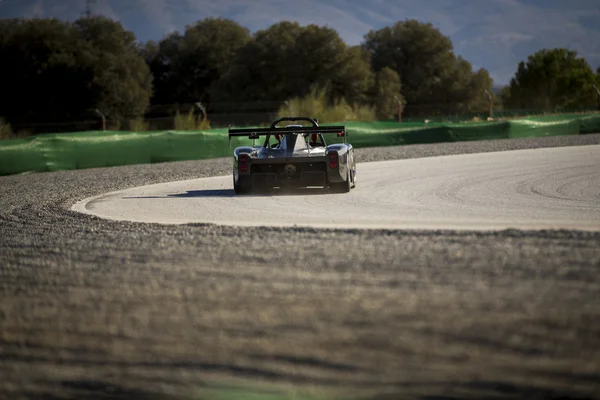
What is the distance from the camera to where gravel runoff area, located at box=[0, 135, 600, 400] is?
4105 millimetres

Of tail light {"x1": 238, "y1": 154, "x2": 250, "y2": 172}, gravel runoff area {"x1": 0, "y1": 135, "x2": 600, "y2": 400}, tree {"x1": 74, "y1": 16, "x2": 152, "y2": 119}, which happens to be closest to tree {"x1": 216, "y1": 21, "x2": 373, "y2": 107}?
tree {"x1": 74, "y1": 16, "x2": 152, "y2": 119}

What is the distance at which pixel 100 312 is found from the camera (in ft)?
18.3

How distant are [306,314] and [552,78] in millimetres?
87761

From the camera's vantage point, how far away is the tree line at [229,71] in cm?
5888

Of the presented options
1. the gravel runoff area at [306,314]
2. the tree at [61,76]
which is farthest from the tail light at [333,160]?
the tree at [61,76]

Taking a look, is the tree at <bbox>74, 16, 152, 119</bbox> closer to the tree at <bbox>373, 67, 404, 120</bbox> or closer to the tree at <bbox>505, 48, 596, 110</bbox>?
the tree at <bbox>373, 67, 404, 120</bbox>

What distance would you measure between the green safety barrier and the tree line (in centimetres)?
1437

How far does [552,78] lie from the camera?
290ft

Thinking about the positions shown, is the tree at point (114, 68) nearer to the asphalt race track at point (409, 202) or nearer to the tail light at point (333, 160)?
the asphalt race track at point (409, 202)

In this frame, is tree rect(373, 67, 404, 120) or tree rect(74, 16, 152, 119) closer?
tree rect(373, 67, 404, 120)

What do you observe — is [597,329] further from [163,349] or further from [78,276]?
[78,276]

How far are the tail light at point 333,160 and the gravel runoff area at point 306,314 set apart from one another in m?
4.46

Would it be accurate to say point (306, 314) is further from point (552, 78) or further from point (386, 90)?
point (552, 78)

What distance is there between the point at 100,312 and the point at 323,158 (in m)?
8.13
